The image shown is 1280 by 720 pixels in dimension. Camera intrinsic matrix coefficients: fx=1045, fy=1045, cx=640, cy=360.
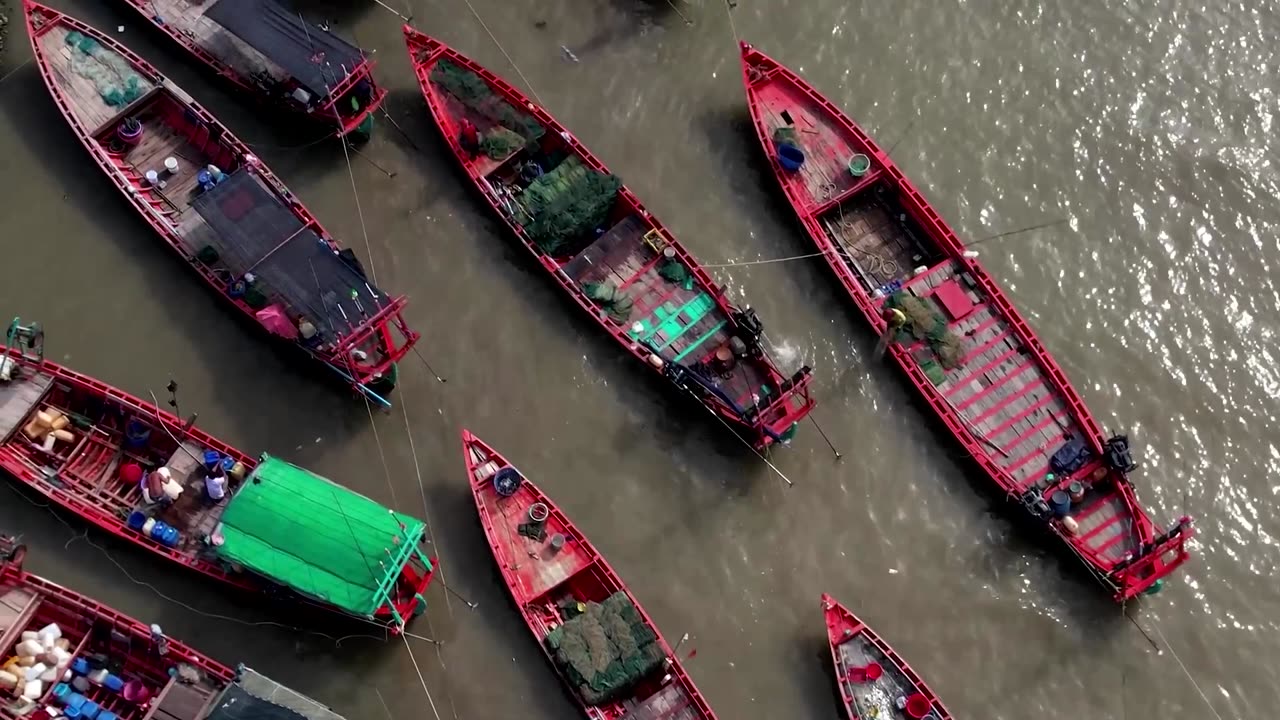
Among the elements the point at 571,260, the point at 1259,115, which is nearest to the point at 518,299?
the point at 571,260

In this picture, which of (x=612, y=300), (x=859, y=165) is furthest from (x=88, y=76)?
(x=859, y=165)

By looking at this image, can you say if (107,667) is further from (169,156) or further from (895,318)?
(895,318)

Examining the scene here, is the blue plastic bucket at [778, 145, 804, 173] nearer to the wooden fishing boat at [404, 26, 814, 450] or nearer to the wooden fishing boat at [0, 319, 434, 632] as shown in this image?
the wooden fishing boat at [404, 26, 814, 450]

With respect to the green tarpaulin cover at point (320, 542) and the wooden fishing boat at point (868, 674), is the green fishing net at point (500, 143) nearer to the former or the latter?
the green tarpaulin cover at point (320, 542)

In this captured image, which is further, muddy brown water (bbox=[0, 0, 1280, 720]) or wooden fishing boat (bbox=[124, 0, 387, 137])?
wooden fishing boat (bbox=[124, 0, 387, 137])

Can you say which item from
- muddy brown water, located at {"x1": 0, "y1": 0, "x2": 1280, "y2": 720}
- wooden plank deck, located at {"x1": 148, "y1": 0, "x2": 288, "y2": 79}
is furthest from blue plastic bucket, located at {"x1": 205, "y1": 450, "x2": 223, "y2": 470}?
wooden plank deck, located at {"x1": 148, "y1": 0, "x2": 288, "y2": 79}
